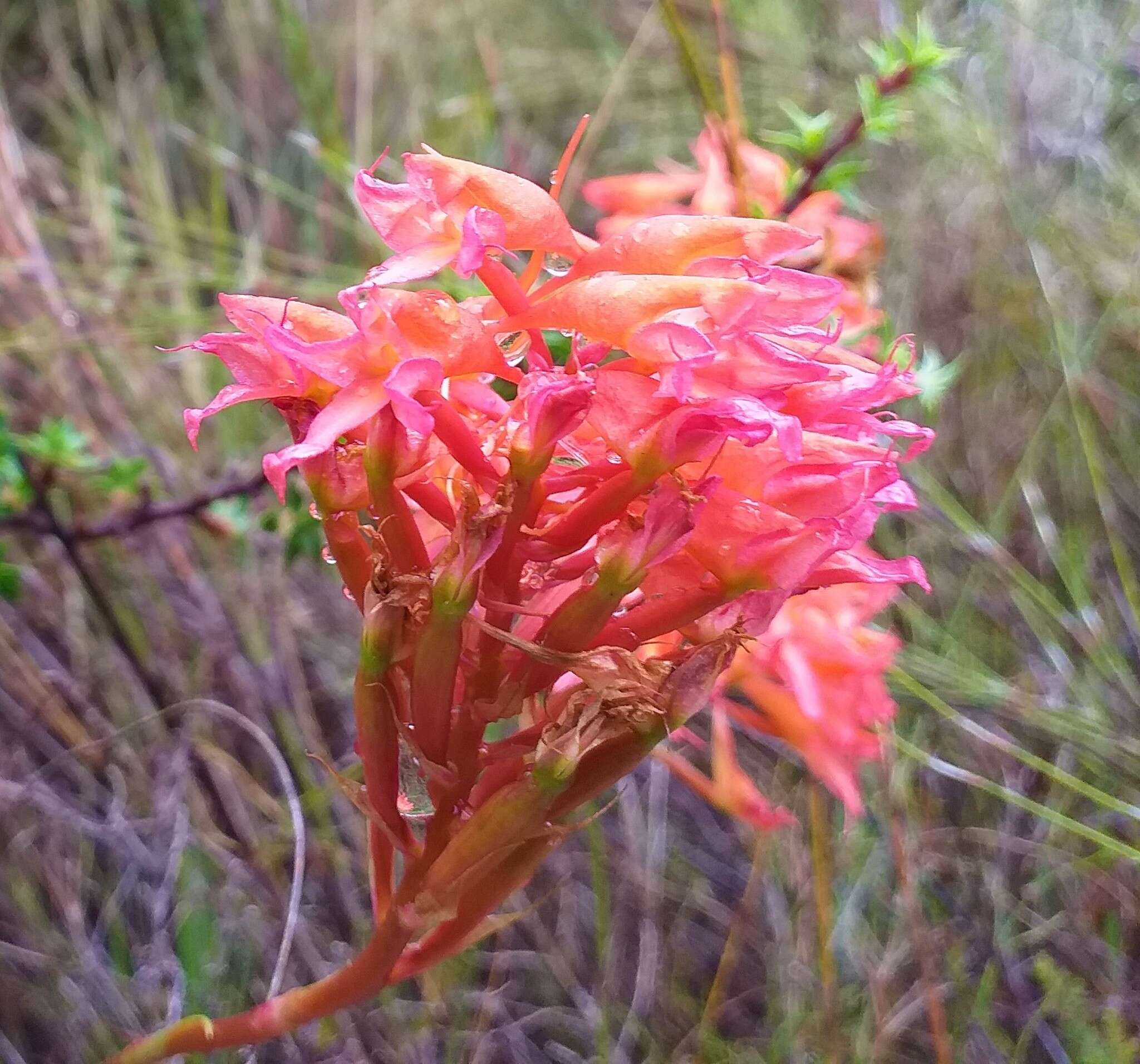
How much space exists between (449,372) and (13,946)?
758 millimetres

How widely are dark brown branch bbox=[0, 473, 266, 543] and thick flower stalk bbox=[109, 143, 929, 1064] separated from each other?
0.50 metres

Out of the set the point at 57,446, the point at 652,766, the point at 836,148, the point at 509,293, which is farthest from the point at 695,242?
the point at 652,766

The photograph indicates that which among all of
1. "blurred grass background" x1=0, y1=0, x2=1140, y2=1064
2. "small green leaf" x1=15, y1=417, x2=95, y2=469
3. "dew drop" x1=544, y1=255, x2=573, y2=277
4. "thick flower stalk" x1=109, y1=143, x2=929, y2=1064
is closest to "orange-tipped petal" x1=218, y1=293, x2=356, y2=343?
"thick flower stalk" x1=109, y1=143, x2=929, y2=1064

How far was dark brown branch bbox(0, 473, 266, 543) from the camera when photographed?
866mm

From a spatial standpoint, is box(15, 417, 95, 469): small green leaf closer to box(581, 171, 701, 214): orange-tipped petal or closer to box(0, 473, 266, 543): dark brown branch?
box(0, 473, 266, 543): dark brown branch

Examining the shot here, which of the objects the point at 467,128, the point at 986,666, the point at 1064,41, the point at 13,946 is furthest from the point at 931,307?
the point at 13,946

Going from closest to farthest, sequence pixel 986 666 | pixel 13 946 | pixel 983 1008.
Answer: pixel 13 946 → pixel 983 1008 → pixel 986 666

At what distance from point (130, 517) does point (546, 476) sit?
0.66 m

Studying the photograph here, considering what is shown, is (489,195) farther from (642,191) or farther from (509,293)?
(642,191)

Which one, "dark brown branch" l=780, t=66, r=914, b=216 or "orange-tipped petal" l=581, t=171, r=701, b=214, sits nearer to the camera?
"dark brown branch" l=780, t=66, r=914, b=216

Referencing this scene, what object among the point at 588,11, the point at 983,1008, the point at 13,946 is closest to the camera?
the point at 13,946

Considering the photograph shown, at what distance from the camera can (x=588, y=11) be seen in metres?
1.89

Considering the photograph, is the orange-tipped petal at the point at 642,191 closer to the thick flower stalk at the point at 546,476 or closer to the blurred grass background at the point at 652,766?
the blurred grass background at the point at 652,766

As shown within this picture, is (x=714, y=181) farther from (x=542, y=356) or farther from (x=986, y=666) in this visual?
(x=986, y=666)
